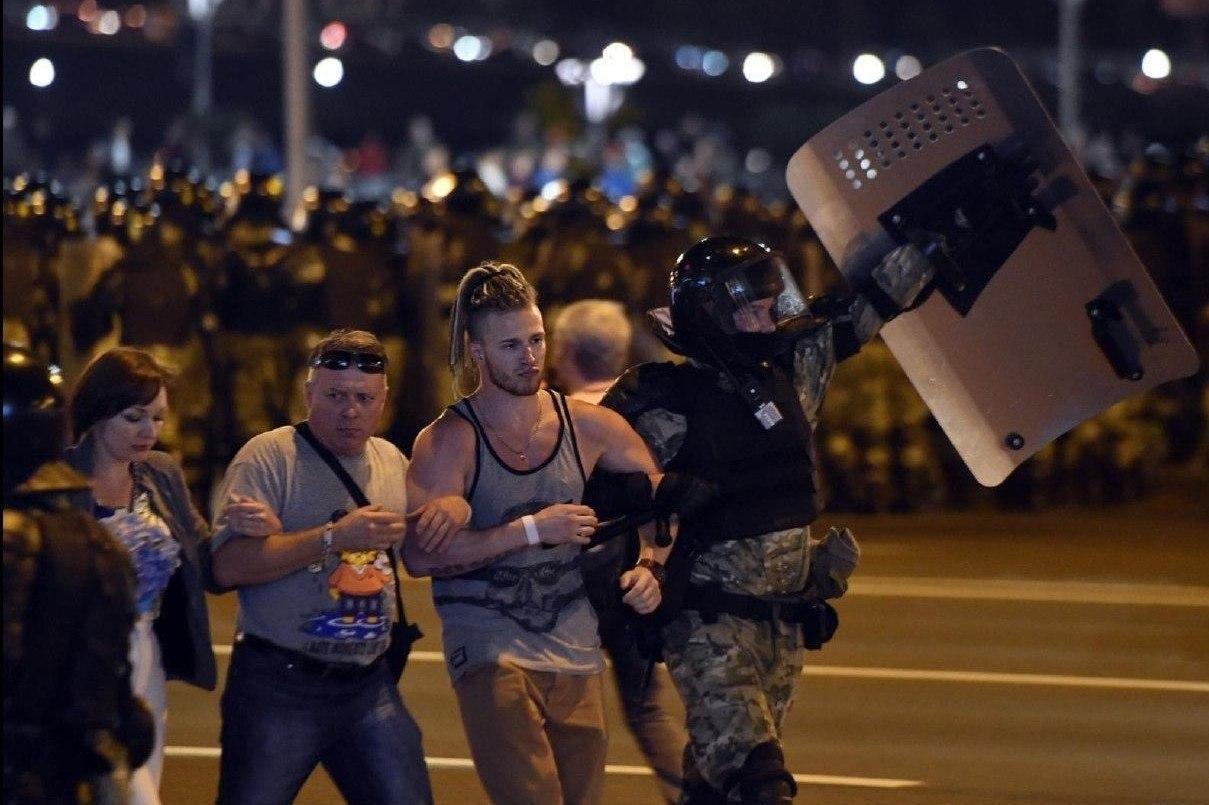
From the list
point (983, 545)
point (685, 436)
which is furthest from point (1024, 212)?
point (983, 545)

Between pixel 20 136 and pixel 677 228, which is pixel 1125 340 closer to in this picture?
pixel 677 228

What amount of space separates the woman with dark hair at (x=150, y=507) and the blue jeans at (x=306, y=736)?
14cm

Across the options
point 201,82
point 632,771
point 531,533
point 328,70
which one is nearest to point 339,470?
point 531,533

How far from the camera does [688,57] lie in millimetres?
A: 89750

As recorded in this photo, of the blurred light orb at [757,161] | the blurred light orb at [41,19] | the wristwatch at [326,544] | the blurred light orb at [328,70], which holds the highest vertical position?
the wristwatch at [326,544]

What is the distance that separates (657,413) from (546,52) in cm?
8466

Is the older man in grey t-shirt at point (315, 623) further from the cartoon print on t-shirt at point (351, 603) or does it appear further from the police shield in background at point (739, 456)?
the police shield in background at point (739, 456)

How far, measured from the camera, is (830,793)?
7891mm

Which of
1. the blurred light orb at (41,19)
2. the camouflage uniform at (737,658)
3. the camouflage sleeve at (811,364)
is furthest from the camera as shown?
the blurred light orb at (41,19)

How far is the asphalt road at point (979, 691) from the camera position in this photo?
8.09m

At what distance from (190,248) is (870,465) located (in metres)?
4.61

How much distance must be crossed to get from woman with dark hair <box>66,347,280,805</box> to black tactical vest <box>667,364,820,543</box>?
43.4 inches

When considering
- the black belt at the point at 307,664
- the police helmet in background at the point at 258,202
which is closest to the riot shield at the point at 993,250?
the black belt at the point at 307,664

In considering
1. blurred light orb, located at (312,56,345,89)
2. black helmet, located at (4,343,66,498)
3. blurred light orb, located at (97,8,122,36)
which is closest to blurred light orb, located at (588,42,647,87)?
blurred light orb, located at (312,56,345,89)
